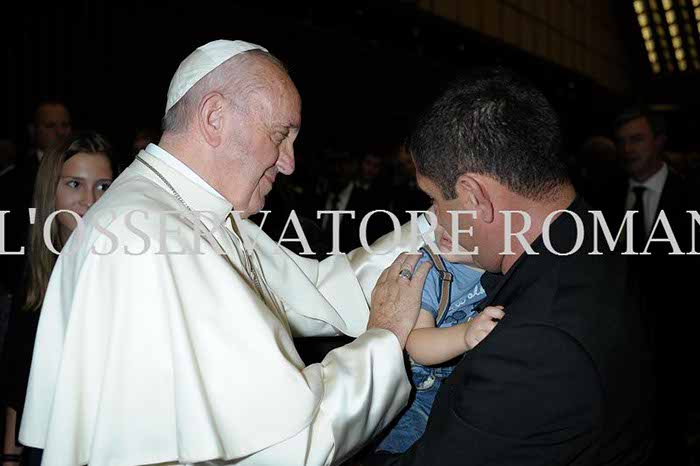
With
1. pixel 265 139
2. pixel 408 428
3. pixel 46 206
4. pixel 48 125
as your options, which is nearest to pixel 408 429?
pixel 408 428

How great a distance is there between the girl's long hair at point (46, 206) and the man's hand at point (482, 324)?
1583mm

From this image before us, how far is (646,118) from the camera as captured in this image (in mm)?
5059

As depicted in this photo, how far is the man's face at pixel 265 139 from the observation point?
1.79 metres

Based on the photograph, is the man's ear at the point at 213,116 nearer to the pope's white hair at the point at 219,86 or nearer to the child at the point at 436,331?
the pope's white hair at the point at 219,86

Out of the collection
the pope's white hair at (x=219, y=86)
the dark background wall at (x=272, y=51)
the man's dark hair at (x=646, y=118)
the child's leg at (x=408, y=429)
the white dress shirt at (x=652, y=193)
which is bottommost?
the child's leg at (x=408, y=429)

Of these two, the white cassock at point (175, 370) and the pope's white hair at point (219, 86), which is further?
the pope's white hair at point (219, 86)

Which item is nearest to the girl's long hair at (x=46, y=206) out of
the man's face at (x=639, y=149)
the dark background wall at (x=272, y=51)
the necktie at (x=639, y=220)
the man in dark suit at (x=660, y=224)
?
the dark background wall at (x=272, y=51)

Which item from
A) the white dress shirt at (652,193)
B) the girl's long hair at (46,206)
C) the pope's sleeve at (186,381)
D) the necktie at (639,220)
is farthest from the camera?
the white dress shirt at (652,193)

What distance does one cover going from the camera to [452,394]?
1503 millimetres

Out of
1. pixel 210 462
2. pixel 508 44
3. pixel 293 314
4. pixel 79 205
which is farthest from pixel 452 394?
pixel 508 44

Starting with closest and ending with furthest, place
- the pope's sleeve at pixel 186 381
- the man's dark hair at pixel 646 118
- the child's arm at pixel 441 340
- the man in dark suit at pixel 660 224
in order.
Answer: the pope's sleeve at pixel 186 381, the child's arm at pixel 441 340, the man in dark suit at pixel 660 224, the man's dark hair at pixel 646 118

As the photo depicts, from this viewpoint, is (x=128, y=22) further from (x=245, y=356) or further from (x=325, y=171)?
(x=245, y=356)

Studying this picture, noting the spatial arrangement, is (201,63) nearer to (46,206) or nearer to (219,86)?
(219,86)

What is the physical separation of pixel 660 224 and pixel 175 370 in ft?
13.0
